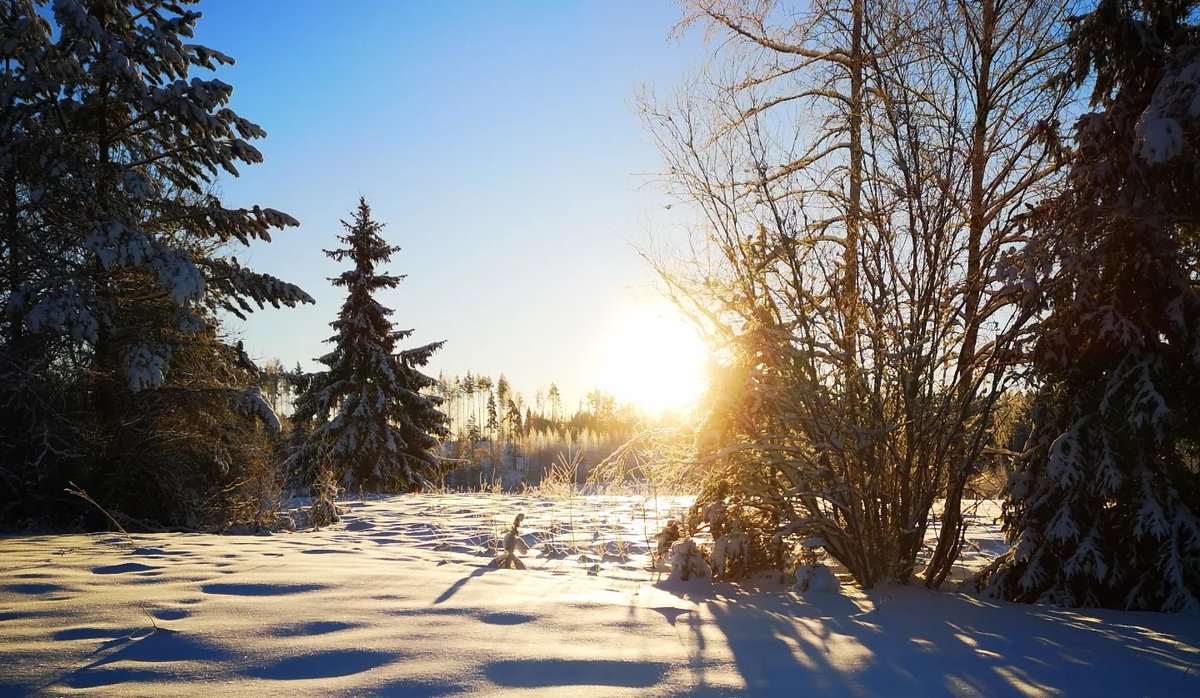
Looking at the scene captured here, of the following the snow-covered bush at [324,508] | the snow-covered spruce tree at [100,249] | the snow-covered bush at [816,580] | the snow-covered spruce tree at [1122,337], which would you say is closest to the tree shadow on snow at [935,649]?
the snow-covered bush at [816,580]

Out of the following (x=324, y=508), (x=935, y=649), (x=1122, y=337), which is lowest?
(x=935, y=649)

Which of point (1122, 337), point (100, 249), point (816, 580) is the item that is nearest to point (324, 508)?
point (100, 249)

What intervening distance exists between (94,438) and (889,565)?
7.98m

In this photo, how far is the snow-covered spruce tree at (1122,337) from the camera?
3.99 m

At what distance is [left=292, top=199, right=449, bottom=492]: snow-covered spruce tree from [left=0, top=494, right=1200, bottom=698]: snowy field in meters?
12.8

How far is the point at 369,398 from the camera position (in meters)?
17.6

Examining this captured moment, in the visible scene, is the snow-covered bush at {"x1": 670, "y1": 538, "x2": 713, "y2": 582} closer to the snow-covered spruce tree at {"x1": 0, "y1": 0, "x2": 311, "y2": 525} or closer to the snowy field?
the snowy field

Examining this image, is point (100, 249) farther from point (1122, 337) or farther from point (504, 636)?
point (1122, 337)

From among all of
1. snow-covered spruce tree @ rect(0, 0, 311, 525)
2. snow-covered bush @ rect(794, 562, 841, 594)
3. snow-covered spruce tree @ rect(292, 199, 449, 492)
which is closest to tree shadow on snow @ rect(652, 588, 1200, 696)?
snow-covered bush @ rect(794, 562, 841, 594)

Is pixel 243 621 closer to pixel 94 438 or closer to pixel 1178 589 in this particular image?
pixel 1178 589

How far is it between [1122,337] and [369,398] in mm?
16603

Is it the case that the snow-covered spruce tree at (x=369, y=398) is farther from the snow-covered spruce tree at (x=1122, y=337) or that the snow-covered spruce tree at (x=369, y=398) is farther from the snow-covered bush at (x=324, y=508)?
the snow-covered spruce tree at (x=1122, y=337)

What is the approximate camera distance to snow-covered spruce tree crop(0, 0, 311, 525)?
272 inches

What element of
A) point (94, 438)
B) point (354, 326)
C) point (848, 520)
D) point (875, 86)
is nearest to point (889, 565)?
point (848, 520)
